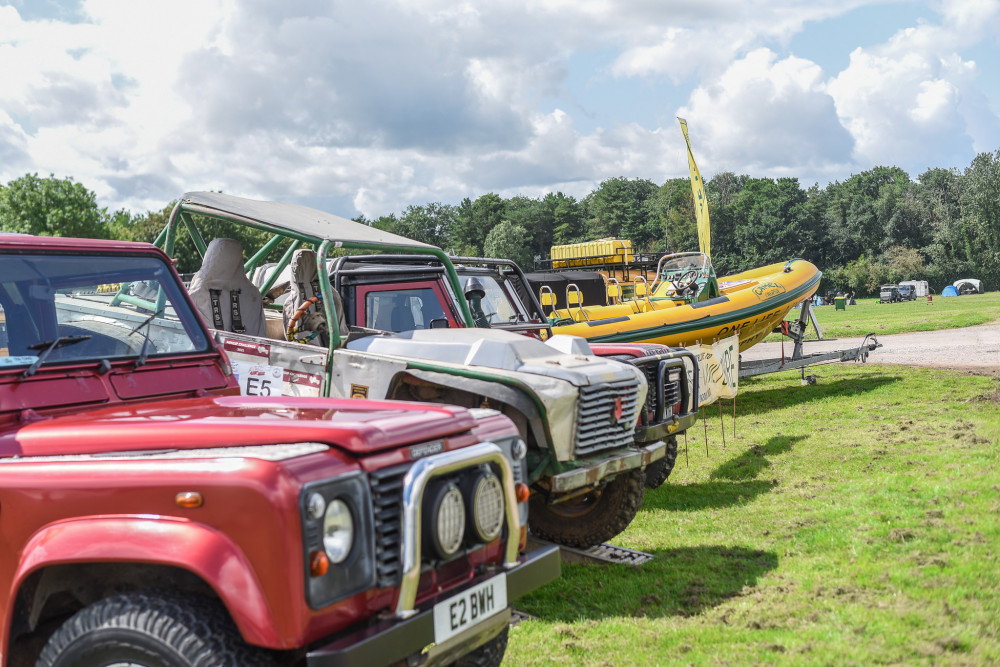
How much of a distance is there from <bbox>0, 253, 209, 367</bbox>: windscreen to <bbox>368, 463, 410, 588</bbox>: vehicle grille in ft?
5.36

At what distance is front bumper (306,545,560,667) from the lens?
7.81 ft

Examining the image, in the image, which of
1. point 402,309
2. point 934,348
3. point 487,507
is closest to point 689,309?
point 934,348

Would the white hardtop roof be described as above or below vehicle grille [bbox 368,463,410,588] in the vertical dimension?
above

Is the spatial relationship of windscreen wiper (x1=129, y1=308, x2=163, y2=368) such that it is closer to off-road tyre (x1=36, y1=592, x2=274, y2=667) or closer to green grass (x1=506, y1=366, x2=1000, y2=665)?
off-road tyre (x1=36, y1=592, x2=274, y2=667)

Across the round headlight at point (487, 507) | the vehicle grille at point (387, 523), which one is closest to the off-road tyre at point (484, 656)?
the round headlight at point (487, 507)

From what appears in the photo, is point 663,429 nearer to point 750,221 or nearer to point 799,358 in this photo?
point 799,358

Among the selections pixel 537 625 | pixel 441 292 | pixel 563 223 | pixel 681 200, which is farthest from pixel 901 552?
pixel 681 200

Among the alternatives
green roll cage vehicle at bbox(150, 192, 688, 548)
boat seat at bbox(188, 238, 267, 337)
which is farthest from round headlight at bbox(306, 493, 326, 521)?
boat seat at bbox(188, 238, 267, 337)

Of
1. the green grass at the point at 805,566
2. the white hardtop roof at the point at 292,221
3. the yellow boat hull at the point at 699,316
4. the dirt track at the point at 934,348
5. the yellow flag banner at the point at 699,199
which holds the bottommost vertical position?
the green grass at the point at 805,566

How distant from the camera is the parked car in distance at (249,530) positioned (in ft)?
7.81

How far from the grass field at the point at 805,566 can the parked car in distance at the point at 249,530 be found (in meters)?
1.37

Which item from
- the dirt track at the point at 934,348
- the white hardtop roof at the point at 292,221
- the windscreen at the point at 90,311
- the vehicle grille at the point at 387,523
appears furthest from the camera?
the dirt track at the point at 934,348

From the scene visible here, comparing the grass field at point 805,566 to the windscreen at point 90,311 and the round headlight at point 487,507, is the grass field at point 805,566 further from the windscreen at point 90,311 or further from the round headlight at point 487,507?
the windscreen at point 90,311

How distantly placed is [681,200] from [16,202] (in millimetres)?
76582
